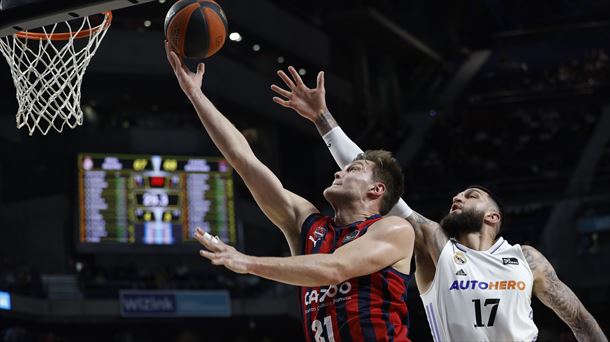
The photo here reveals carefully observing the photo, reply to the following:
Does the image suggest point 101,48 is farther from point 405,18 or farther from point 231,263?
point 231,263

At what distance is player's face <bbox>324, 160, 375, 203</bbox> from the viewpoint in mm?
3961

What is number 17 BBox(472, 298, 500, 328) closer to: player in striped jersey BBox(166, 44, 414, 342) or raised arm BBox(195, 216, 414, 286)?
player in striped jersey BBox(166, 44, 414, 342)

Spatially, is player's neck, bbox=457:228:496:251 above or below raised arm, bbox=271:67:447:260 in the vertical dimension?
below

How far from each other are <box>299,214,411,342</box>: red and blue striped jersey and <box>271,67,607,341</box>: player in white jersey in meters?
1.04

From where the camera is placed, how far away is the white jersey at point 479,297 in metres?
4.78

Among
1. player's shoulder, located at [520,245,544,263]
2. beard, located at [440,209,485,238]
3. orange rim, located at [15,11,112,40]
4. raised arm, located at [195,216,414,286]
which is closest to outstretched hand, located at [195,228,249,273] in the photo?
raised arm, located at [195,216,414,286]

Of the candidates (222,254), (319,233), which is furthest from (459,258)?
(222,254)

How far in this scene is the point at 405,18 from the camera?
30062 millimetres

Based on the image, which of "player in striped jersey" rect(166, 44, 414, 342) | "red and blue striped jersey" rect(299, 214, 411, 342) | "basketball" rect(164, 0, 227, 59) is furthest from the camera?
"basketball" rect(164, 0, 227, 59)

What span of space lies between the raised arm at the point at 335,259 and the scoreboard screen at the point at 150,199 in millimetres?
15896

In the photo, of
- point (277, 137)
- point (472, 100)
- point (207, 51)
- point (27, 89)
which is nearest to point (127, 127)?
point (277, 137)

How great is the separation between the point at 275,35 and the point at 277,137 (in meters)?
2.50

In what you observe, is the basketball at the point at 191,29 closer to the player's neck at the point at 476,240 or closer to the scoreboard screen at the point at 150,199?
the player's neck at the point at 476,240

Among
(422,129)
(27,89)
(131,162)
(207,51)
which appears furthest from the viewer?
(422,129)
